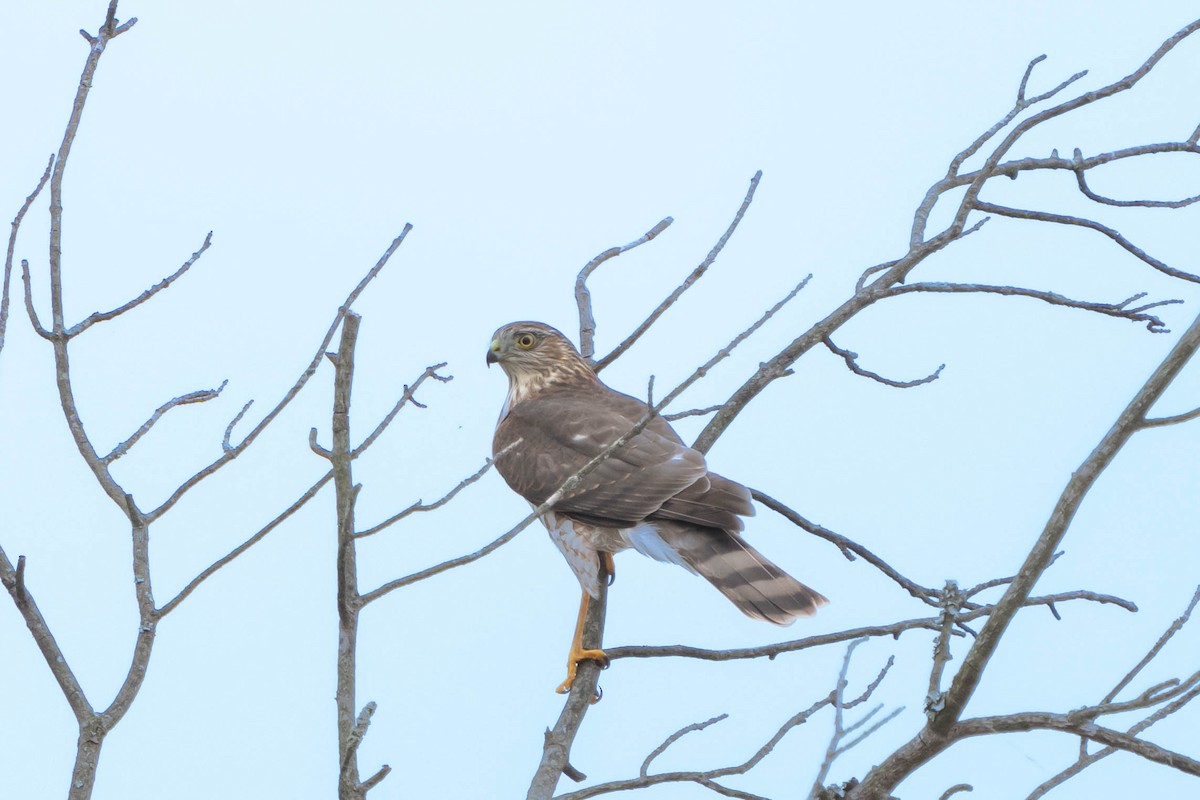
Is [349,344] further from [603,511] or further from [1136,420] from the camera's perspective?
[603,511]

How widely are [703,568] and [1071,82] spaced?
6.60 feet

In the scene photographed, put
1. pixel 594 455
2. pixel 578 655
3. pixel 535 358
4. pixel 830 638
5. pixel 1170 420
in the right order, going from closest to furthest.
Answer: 1. pixel 1170 420
2. pixel 830 638
3. pixel 578 655
4. pixel 594 455
5. pixel 535 358

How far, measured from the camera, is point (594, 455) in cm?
539

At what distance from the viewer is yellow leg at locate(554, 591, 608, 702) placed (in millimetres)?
4395

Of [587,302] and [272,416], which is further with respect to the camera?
[587,302]

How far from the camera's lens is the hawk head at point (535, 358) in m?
6.43

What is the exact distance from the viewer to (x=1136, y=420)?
8.24ft

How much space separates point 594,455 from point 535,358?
3.94 ft

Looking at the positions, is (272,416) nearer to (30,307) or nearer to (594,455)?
(30,307)

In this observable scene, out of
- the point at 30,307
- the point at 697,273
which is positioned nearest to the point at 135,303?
the point at 30,307

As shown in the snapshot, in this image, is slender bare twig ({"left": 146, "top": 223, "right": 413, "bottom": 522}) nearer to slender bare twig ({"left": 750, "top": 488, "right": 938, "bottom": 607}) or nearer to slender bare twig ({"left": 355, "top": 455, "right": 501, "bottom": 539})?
slender bare twig ({"left": 355, "top": 455, "right": 501, "bottom": 539})

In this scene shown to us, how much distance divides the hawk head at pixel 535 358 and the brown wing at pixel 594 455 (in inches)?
4.4

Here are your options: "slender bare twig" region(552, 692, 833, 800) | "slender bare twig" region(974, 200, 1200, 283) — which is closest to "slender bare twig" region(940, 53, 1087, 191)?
"slender bare twig" region(974, 200, 1200, 283)

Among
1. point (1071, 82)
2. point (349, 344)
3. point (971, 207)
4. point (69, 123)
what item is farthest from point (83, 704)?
point (1071, 82)
